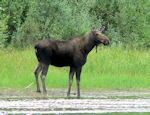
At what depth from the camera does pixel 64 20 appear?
27.3 meters

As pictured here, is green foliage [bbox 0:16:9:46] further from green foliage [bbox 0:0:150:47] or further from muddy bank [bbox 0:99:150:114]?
muddy bank [bbox 0:99:150:114]

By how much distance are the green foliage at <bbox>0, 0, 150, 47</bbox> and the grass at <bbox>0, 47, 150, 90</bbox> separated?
379 centimetres

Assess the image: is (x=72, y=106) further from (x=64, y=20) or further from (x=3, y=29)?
(x=64, y=20)

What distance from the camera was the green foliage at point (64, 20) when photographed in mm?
26078

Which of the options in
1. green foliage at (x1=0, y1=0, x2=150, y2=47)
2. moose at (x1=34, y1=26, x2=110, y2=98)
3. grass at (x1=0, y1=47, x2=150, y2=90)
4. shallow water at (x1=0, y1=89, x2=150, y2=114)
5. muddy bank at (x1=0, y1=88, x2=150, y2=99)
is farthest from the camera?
green foliage at (x1=0, y1=0, x2=150, y2=47)

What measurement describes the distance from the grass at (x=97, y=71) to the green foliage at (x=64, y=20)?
3791 mm

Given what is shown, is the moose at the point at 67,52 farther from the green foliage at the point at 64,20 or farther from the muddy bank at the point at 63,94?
the green foliage at the point at 64,20

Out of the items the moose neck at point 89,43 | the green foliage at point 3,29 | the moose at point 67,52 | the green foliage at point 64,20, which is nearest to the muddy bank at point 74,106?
the moose at point 67,52

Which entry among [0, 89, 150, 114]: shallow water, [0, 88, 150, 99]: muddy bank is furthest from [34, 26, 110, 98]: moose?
[0, 89, 150, 114]: shallow water

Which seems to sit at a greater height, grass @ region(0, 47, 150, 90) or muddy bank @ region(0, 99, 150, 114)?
muddy bank @ region(0, 99, 150, 114)

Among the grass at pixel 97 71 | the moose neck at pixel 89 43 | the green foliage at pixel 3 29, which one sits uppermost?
the moose neck at pixel 89 43

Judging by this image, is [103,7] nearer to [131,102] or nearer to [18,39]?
[18,39]

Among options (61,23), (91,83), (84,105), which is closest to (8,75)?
(91,83)

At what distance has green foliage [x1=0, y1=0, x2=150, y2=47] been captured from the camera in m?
26.1
